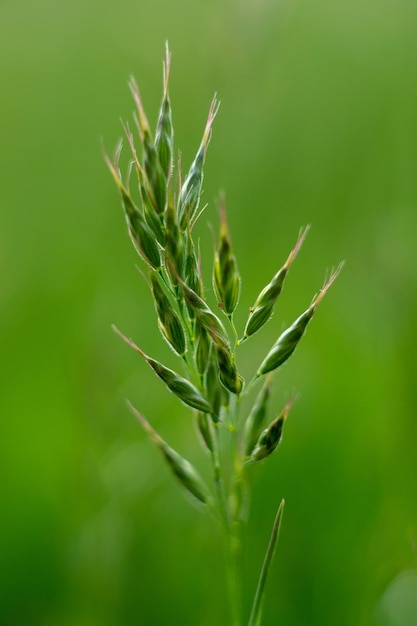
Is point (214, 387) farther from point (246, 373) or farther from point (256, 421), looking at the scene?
point (246, 373)

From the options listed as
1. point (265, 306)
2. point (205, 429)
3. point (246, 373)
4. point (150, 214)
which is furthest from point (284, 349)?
point (246, 373)

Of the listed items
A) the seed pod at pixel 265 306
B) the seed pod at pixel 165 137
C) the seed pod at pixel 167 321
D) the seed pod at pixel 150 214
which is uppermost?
the seed pod at pixel 165 137

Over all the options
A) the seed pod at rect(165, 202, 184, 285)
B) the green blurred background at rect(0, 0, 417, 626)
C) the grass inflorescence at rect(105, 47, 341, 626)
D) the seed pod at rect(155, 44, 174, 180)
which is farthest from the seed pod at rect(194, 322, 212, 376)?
the green blurred background at rect(0, 0, 417, 626)

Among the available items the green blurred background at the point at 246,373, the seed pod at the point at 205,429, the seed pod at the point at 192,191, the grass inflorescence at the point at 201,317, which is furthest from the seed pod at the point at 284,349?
the green blurred background at the point at 246,373

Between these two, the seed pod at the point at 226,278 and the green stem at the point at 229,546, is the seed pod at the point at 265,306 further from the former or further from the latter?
the green stem at the point at 229,546

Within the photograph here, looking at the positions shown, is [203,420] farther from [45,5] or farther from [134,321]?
[45,5]

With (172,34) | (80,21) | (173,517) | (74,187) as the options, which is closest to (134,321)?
(173,517)

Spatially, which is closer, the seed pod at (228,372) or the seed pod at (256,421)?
the seed pod at (228,372)
